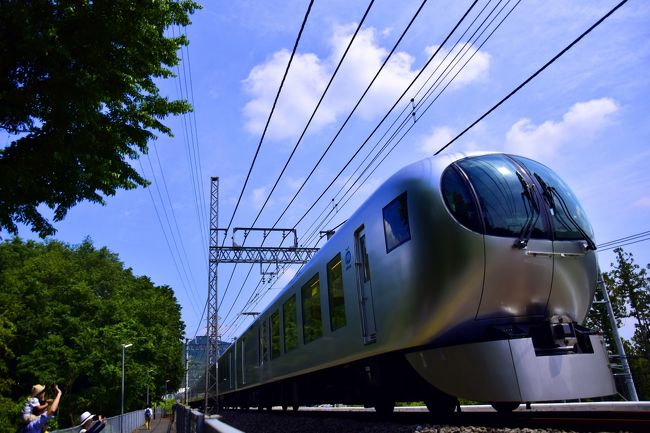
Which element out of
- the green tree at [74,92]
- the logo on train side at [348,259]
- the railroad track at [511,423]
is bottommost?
the railroad track at [511,423]

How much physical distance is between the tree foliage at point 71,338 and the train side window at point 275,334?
1064 inches

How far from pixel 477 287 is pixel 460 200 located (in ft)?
3.10

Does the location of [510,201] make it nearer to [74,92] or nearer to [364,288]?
[364,288]

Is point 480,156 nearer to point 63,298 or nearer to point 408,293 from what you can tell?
point 408,293

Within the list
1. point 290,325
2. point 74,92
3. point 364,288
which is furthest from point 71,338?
point 364,288

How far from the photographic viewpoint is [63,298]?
38.7 meters

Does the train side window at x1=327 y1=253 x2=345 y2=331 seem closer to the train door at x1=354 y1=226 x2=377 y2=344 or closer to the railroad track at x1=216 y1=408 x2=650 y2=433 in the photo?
the train door at x1=354 y1=226 x2=377 y2=344

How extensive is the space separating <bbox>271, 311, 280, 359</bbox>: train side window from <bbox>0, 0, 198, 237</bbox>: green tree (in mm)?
5023

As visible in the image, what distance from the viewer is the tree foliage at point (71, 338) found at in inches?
1362

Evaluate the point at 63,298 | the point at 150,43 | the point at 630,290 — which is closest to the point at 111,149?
the point at 150,43

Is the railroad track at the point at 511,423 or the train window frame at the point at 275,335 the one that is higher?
the train window frame at the point at 275,335

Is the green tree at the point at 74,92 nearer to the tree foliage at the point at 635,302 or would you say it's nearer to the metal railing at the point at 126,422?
the metal railing at the point at 126,422

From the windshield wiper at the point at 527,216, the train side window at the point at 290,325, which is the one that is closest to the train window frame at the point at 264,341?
the train side window at the point at 290,325

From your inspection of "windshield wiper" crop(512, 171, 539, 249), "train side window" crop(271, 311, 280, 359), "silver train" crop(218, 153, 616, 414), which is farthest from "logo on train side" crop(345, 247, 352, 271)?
"train side window" crop(271, 311, 280, 359)
